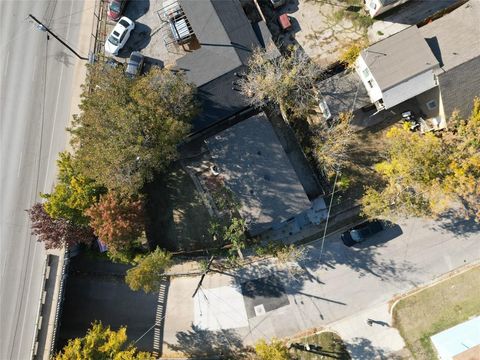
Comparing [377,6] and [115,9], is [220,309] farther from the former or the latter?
[377,6]

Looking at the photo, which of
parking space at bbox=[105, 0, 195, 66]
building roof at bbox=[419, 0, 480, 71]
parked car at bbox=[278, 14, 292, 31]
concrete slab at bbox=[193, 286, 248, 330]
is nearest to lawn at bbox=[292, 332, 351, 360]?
concrete slab at bbox=[193, 286, 248, 330]

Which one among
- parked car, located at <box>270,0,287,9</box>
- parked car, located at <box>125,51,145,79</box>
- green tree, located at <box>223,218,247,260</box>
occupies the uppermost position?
parked car, located at <box>270,0,287,9</box>

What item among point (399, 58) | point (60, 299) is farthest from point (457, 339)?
point (60, 299)

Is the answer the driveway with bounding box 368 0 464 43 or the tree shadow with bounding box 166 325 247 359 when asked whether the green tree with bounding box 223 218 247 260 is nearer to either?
the tree shadow with bounding box 166 325 247 359

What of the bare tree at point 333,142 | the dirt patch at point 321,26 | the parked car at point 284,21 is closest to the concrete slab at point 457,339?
the bare tree at point 333,142

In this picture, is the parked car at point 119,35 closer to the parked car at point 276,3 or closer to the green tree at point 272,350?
the parked car at point 276,3

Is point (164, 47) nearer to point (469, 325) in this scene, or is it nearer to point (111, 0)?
point (111, 0)

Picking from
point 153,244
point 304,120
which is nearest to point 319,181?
point 304,120

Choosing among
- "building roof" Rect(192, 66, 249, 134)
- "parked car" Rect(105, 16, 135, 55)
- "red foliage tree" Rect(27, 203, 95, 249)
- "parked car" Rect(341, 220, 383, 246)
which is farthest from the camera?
"parked car" Rect(105, 16, 135, 55)
